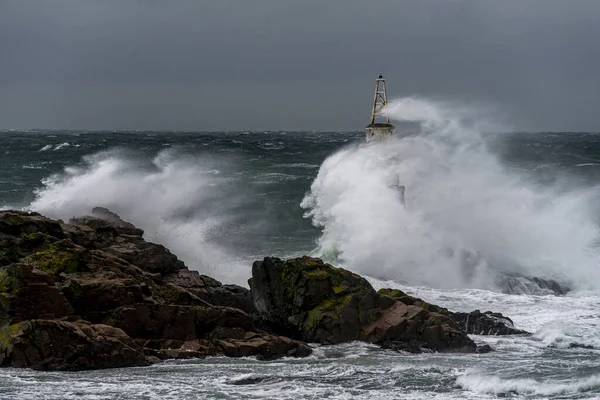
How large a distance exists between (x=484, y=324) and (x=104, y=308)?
32.9 ft

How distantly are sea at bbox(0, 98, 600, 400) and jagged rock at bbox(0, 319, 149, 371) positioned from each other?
0.35 metres

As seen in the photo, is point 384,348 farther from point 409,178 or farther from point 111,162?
point 111,162

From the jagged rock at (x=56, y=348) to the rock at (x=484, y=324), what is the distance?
30.8ft

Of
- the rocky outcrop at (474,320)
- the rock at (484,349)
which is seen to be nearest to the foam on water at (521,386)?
the rock at (484,349)

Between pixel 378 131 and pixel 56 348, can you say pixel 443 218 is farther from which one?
pixel 56 348

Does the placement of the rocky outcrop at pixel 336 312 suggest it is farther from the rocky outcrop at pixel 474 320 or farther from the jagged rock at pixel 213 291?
the rocky outcrop at pixel 474 320

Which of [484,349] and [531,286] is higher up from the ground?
[484,349]

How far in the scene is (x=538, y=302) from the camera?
26688 mm

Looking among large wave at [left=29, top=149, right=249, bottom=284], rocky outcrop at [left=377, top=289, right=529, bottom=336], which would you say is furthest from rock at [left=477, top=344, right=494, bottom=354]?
large wave at [left=29, top=149, right=249, bottom=284]

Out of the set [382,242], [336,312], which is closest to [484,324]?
[336,312]

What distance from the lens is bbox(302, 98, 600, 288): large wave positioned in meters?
31.1

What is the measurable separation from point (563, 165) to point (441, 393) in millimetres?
50351

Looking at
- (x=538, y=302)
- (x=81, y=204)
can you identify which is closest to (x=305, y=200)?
(x=81, y=204)

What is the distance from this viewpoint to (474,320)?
22.9m
